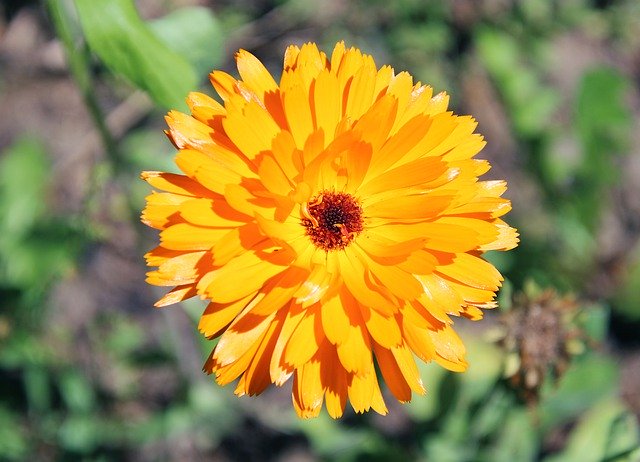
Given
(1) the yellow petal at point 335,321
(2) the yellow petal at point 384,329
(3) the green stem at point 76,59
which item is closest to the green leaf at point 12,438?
(3) the green stem at point 76,59

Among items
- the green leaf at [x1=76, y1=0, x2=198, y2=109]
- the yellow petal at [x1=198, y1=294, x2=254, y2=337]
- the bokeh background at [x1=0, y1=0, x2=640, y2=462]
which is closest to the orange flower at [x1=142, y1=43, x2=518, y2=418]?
the yellow petal at [x1=198, y1=294, x2=254, y2=337]

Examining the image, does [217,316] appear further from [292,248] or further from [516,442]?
[516,442]

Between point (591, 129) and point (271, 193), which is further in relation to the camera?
point (591, 129)

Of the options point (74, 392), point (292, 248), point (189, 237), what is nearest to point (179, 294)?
point (189, 237)

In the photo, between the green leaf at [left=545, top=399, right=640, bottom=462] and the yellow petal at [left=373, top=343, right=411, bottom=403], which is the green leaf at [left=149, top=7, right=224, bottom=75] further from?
the green leaf at [left=545, top=399, right=640, bottom=462]

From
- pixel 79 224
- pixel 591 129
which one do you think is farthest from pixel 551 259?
pixel 79 224

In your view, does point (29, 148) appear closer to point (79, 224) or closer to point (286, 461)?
point (79, 224)
